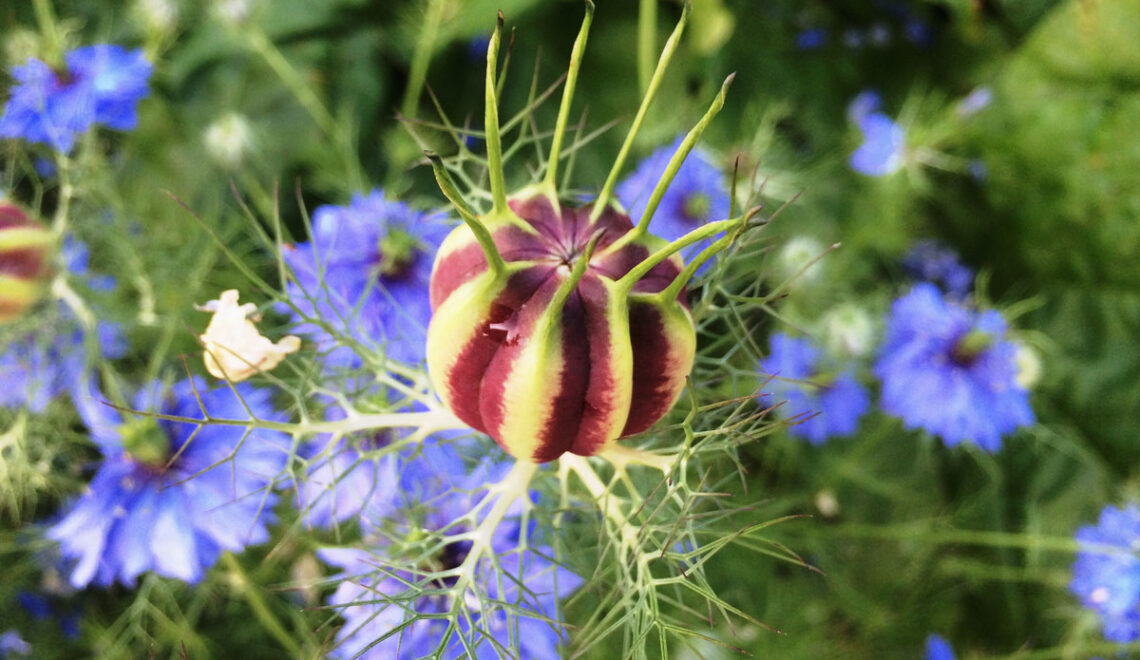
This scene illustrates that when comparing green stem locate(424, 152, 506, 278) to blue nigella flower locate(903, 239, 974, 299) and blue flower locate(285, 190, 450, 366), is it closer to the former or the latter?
blue flower locate(285, 190, 450, 366)

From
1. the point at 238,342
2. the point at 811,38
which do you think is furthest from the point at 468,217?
the point at 811,38

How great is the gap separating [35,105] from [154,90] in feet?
1.17

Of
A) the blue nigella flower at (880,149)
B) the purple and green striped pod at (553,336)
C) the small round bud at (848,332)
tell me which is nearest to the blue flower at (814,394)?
the small round bud at (848,332)

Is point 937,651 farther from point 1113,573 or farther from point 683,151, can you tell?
point 683,151

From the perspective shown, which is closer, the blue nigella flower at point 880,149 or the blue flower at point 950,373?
the blue flower at point 950,373

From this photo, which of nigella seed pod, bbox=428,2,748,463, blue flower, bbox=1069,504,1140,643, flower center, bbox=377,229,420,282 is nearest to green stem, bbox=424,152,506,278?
nigella seed pod, bbox=428,2,748,463

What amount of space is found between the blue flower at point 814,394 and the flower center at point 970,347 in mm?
113

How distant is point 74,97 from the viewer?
729mm

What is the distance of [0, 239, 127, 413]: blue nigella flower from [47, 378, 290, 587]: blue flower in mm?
86

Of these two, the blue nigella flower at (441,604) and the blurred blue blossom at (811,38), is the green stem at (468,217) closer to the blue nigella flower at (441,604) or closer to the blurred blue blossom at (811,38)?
the blue nigella flower at (441,604)

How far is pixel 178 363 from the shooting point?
807mm

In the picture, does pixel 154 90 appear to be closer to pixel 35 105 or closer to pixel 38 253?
pixel 35 105

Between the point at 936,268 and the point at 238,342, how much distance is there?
109 cm

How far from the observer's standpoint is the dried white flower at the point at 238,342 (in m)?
0.50
